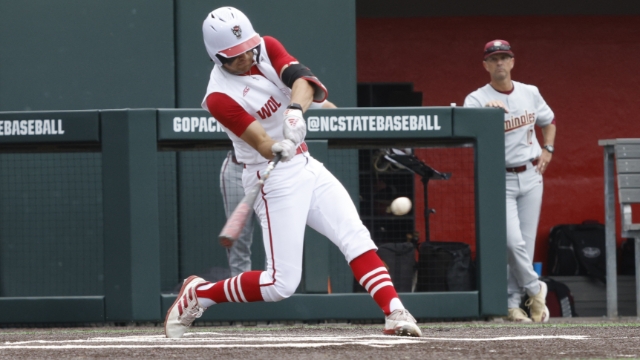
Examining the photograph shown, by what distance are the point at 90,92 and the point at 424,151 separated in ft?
8.46

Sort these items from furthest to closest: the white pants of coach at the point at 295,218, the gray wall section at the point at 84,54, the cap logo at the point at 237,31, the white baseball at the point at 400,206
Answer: the gray wall section at the point at 84,54, the white baseball at the point at 400,206, the white pants of coach at the point at 295,218, the cap logo at the point at 237,31

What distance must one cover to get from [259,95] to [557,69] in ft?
18.3

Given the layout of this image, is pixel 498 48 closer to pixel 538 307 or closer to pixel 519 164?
pixel 519 164

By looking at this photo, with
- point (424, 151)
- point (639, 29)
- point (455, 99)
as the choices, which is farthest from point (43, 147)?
point (639, 29)

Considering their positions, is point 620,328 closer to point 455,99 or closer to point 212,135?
point 212,135

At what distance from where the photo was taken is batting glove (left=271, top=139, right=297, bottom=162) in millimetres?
4301

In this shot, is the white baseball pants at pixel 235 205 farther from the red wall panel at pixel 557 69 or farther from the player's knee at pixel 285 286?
the red wall panel at pixel 557 69

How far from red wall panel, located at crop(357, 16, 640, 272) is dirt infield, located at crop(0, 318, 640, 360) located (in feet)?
12.4

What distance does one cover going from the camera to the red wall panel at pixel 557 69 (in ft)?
31.1

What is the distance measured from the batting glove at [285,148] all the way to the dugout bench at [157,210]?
6.26 feet

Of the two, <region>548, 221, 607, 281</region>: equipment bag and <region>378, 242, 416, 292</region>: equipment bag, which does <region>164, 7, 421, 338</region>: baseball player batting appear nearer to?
<region>378, 242, 416, 292</region>: equipment bag

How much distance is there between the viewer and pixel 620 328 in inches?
216

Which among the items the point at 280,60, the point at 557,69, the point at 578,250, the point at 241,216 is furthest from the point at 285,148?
the point at 557,69

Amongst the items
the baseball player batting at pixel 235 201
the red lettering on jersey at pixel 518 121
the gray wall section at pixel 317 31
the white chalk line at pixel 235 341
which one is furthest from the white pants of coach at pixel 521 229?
the white chalk line at pixel 235 341
